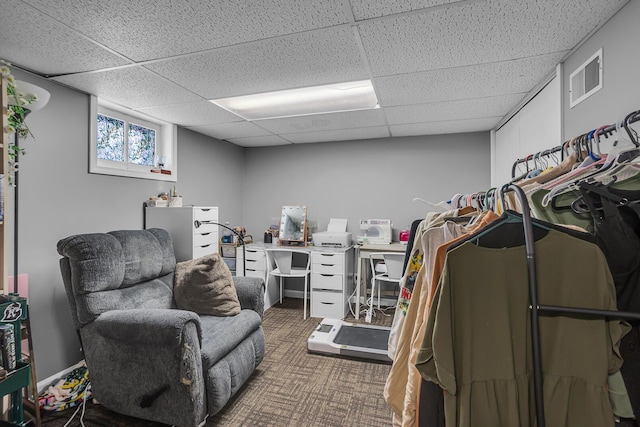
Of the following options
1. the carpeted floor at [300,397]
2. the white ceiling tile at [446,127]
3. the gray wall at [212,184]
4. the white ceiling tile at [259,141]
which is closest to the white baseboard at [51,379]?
the gray wall at [212,184]

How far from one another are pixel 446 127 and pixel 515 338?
316 cm

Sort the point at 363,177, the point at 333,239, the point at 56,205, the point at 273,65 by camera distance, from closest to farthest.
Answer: the point at 273,65, the point at 56,205, the point at 333,239, the point at 363,177

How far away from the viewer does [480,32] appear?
1.59 m

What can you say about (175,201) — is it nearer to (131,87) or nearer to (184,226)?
(184,226)

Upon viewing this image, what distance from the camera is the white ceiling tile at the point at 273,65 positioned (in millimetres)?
1709

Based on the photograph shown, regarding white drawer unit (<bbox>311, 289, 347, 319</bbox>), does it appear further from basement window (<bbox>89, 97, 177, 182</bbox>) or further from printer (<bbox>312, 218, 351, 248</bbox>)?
basement window (<bbox>89, 97, 177, 182</bbox>)

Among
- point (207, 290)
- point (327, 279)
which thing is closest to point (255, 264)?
point (327, 279)

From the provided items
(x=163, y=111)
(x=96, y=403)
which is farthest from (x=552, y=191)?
(x=163, y=111)

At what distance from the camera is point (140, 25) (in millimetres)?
1522

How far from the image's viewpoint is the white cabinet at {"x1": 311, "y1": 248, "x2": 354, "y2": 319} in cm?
358

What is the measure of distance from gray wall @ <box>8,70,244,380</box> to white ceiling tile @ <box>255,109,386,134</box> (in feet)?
5.08

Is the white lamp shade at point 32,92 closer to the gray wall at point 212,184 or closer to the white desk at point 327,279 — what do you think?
the gray wall at point 212,184

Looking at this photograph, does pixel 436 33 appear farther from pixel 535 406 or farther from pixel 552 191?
pixel 535 406

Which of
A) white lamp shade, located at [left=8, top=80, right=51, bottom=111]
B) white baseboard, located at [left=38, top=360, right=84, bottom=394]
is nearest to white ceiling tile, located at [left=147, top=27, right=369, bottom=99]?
white lamp shade, located at [left=8, top=80, right=51, bottom=111]
